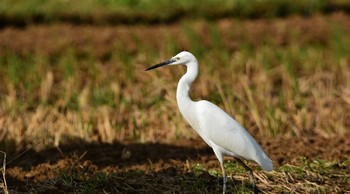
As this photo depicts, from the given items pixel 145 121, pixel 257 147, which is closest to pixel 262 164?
pixel 257 147

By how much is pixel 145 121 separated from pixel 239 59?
8.33 ft

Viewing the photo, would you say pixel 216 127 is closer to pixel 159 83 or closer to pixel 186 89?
pixel 186 89

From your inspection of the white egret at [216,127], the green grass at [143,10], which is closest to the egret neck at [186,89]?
the white egret at [216,127]

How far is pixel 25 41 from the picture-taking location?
45.0 feet

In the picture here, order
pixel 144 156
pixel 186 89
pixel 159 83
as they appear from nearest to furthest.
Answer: pixel 186 89 < pixel 144 156 < pixel 159 83

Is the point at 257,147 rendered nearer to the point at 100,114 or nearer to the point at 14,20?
the point at 100,114

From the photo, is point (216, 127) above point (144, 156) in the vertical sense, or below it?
above

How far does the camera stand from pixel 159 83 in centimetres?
1027

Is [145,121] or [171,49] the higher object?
[171,49]

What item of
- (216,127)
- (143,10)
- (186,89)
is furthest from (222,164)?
(143,10)

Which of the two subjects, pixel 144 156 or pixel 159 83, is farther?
pixel 159 83

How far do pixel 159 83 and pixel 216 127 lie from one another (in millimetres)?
4123

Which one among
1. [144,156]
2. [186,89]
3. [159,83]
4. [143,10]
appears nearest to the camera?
[186,89]

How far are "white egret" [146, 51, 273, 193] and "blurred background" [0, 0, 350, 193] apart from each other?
0.50 meters
